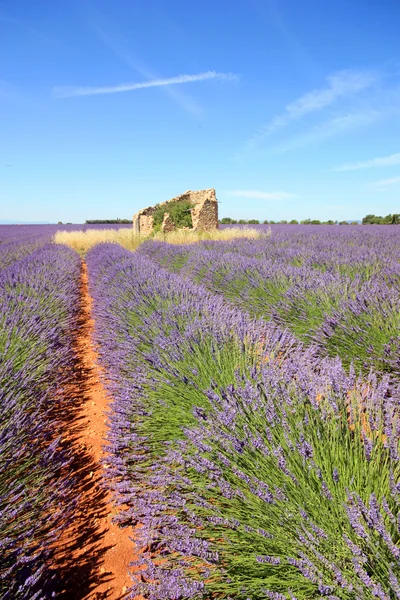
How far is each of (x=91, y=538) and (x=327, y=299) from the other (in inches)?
101

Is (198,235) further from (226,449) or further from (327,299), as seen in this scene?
(226,449)

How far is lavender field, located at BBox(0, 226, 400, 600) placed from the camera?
2.88 ft

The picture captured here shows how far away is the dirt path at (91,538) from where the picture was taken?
50.8 inches

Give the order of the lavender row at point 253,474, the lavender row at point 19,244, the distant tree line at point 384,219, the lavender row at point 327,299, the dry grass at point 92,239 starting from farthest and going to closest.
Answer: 1. the distant tree line at point 384,219
2. the dry grass at point 92,239
3. the lavender row at point 19,244
4. the lavender row at point 327,299
5. the lavender row at point 253,474

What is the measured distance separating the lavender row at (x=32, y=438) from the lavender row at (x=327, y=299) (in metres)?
2.08

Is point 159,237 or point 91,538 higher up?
point 159,237

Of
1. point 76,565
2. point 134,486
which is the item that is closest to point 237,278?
point 134,486

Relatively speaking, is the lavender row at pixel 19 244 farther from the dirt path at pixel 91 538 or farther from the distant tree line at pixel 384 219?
the distant tree line at pixel 384 219

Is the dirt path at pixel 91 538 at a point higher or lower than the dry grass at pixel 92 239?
lower

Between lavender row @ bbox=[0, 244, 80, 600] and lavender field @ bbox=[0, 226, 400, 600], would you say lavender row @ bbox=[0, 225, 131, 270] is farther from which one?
lavender field @ bbox=[0, 226, 400, 600]

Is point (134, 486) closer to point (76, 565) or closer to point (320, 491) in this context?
point (76, 565)

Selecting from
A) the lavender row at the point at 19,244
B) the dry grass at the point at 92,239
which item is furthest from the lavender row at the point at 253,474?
the dry grass at the point at 92,239

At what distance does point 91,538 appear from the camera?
59.2 inches

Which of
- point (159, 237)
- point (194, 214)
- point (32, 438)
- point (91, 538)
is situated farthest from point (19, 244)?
point (91, 538)
